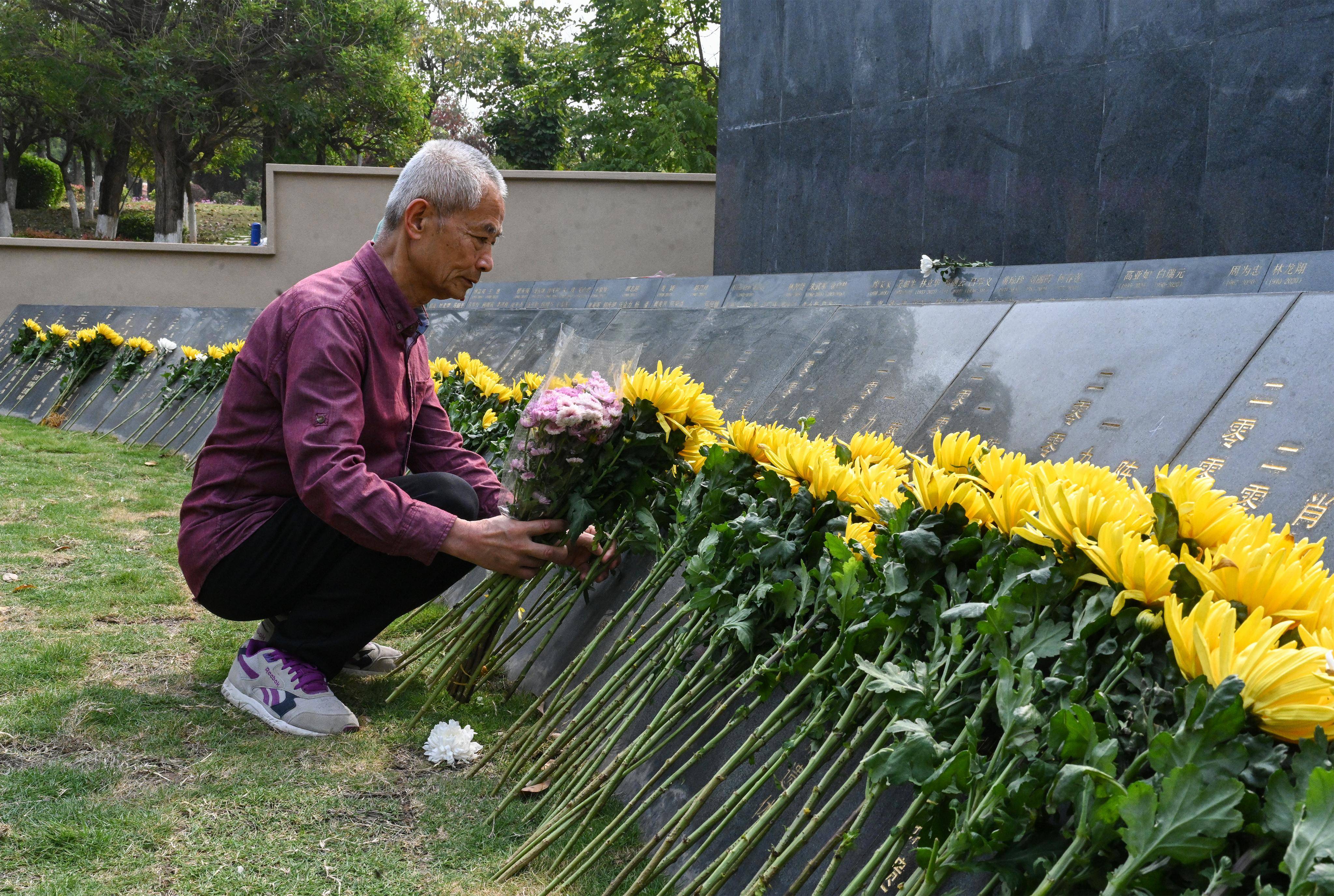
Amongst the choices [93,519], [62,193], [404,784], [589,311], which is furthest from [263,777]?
[62,193]

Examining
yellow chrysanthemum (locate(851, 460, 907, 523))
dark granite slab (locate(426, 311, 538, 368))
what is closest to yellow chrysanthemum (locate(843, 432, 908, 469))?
yellow chrysanthemum (locate(851, 460, 907, 523))

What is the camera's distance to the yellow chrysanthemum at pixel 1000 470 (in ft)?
5.63

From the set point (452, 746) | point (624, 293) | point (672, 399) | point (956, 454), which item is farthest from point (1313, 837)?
point (624, 293)

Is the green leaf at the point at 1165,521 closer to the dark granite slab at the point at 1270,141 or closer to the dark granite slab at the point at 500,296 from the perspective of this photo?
the dark granite slab at the point at 1270,141

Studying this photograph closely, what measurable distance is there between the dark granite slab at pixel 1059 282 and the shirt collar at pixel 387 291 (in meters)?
5.03

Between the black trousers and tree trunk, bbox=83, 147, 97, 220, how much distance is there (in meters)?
32.4

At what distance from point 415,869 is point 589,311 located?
6.03 metres

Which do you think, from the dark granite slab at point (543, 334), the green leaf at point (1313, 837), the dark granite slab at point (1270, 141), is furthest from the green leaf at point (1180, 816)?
the dark granite slab at point (1270, 141)

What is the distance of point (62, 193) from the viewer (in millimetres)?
33156

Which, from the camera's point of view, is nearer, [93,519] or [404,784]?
[404,784]

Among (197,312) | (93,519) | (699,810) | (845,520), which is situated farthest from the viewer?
(197,312)

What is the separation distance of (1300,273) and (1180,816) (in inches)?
243

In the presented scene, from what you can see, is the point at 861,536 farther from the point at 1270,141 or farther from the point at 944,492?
the point at 1270,141

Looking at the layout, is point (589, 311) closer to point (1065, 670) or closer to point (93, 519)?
point (93, 519)
